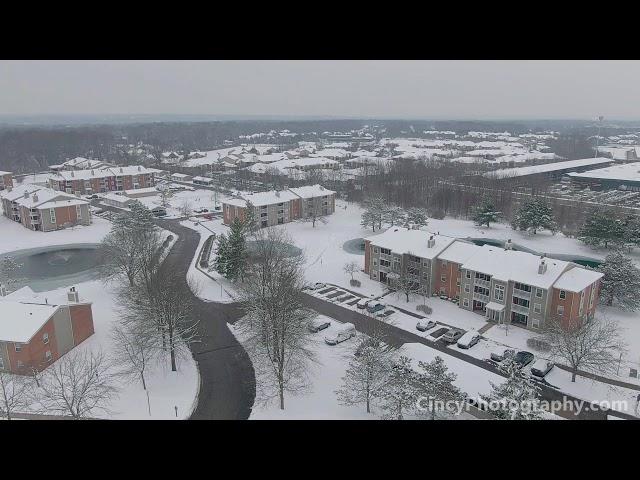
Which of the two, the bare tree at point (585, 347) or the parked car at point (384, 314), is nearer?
the bare tree at point (585, 347)

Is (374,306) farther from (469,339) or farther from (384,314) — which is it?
(469,339)

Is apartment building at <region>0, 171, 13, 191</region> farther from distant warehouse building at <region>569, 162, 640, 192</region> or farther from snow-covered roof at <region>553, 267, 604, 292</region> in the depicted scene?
distant warehouse building at <region>569, 162, 640, 192</region>

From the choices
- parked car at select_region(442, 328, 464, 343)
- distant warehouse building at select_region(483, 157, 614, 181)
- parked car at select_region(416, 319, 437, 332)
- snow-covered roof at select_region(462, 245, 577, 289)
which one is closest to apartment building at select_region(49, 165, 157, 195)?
distant warehouse building at select_region(483, 157, 614, 181)

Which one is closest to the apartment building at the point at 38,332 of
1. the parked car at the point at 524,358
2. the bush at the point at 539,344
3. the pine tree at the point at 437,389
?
the pine tree at the point at 437,389

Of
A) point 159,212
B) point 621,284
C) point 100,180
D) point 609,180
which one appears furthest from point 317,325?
point 609,180

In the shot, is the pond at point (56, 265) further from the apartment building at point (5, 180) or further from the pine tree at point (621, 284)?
the pine tree at point (621, 284)
